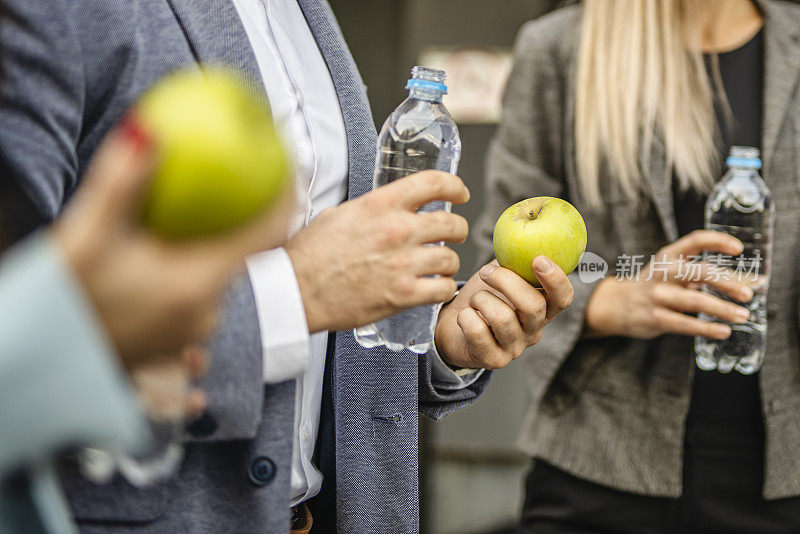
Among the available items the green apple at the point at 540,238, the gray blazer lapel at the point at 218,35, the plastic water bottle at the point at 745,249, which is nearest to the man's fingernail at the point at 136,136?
the gray blazer lapel at the point at 218,35

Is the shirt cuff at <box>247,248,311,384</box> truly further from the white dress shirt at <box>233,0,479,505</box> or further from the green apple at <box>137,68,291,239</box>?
the green apple at <box>137,68,291,239</box>

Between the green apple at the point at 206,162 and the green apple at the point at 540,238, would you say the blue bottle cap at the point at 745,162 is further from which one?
the green apple at the point at 206,162

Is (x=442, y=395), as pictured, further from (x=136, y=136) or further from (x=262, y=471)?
(x=136, y=136)

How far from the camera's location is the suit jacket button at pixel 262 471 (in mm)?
906

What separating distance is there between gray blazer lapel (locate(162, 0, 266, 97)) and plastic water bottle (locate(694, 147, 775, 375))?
1026mm

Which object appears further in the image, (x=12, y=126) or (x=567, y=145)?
(x=567, y=145)

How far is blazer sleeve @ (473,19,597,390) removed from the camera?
1746 millimetres

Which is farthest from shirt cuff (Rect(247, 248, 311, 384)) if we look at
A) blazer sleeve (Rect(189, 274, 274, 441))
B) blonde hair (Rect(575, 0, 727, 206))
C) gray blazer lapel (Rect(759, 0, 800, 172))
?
gray blazer lapel (Rect(759, 0, 800, 172))

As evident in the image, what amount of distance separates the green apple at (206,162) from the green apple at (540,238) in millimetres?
684

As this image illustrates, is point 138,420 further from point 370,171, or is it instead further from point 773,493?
point 773,493

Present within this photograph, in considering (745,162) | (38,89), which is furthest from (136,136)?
(745,162)

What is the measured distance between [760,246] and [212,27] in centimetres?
125

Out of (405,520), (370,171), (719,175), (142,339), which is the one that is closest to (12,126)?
(142,339)

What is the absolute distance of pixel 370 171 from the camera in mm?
1157
